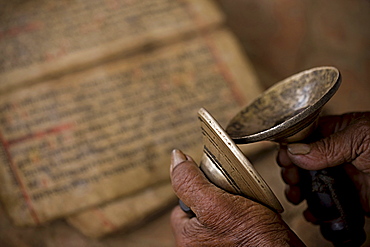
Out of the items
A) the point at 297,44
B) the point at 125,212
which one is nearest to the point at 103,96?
the point at 125,212

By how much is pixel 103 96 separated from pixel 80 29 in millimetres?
366

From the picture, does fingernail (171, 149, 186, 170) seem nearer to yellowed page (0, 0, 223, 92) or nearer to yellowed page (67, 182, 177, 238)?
yellowed page (67, 182, 177, 238)

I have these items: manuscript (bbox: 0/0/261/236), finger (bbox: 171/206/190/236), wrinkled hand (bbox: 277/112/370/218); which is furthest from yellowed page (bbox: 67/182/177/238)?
wrinkled hand (bbox: 277/112/370/218)

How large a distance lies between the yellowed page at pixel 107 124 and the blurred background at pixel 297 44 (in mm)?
175

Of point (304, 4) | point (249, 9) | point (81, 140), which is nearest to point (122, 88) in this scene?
point (81, 140)

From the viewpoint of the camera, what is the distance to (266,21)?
2.31 metres

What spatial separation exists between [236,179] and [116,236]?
876 mm

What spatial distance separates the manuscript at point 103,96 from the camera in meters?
1.76

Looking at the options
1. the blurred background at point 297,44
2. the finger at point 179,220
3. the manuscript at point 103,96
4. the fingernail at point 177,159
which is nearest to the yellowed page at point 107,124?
the manuscript at point 103,96

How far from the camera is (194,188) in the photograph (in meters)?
1.06

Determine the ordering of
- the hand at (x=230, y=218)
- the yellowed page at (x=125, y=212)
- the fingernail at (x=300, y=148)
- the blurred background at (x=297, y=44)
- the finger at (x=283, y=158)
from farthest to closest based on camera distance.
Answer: the blurred background at (x=297, y=44), the yellowed page at (x=125, y=212), the finger at (x=283, y=158), the fingernail at (x=300, y=148), the hand at (x=230, y=218)

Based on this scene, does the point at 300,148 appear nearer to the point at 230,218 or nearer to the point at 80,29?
the point at 230,218

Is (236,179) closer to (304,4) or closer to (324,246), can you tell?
(324,246)

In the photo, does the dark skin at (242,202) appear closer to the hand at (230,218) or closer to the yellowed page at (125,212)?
the hand at (230,218)
